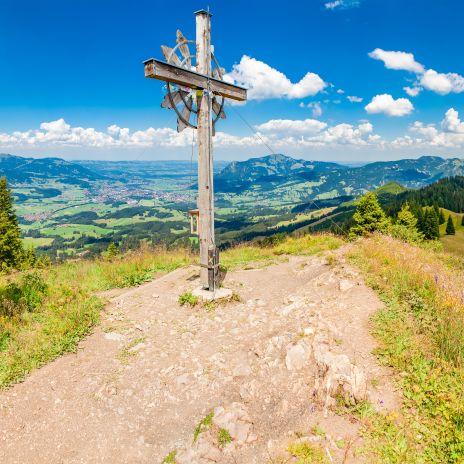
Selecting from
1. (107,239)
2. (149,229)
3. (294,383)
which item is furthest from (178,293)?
(149,229)

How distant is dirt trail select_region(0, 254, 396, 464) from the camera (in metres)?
4.79

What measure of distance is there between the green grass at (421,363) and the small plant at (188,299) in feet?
14.6

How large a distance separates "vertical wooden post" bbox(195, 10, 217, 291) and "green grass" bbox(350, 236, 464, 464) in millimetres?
4431

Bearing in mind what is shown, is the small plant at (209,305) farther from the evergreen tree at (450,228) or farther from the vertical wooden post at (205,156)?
the evergreen tree at (450,228)

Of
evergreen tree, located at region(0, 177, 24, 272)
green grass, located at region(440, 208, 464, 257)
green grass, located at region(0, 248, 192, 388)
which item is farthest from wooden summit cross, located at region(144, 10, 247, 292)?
green grass, located at region(440, 208, 464, 257)

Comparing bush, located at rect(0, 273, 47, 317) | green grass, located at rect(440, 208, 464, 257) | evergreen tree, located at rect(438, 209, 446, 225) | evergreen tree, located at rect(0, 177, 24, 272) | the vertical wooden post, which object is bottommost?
green grass, located at rect(440, 208, 464, 257)

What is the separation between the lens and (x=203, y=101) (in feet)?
29.4

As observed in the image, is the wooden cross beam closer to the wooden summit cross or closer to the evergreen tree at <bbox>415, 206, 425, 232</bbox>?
the wooden summit cross

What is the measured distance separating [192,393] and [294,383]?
70.6 inches

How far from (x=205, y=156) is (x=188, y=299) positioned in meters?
3.92

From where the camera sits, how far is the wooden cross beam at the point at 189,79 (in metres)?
7.64

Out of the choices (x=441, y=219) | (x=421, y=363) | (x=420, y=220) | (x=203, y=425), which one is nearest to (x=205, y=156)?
(x=203, y=425)

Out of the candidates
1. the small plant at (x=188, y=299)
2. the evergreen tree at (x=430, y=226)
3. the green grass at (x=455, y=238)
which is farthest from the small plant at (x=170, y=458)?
the green grass at (x=455, y=238)

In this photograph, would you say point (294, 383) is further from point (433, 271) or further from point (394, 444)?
point (433, 271)
